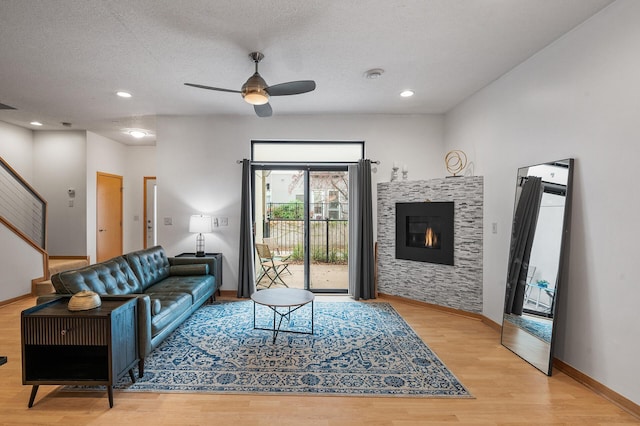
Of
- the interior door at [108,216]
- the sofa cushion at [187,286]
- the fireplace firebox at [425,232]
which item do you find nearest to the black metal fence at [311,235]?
the fireplace firebox at [425,232]

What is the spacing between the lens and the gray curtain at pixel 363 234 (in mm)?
4738

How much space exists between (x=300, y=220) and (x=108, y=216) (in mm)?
4449

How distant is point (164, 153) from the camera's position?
4949 mm

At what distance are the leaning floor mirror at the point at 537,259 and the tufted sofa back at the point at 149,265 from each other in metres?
4.05

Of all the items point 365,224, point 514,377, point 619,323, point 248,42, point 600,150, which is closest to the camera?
point 619,323

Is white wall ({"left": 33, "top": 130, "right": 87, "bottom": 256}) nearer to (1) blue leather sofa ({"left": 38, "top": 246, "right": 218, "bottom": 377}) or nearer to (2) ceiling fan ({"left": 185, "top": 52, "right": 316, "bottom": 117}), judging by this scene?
(1) blue leather sofa ({"left": 38, "top": 246, "right": 218, "bottom": 377})

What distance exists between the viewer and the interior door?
6.19 meters

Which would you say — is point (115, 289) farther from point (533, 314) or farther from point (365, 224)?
point (533, 314)

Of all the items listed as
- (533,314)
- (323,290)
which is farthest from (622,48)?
(323,290)

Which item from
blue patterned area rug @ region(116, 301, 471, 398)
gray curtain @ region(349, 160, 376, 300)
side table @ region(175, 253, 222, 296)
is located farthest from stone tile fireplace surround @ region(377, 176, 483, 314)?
side table @ region(175, 253, 222, 296)

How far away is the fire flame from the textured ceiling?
6.15 ft

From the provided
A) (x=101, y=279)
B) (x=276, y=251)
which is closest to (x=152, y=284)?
(x=101, y=279)

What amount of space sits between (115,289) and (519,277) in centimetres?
403

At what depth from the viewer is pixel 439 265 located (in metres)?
4.25
